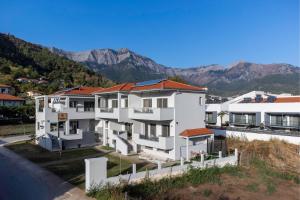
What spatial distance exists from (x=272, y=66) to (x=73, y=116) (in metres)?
165

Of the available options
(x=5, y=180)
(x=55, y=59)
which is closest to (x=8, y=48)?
(x=55, y=59)

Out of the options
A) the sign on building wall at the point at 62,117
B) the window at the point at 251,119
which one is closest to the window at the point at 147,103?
the sign on building wall at the point at 62,117

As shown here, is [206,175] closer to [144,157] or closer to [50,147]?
[144,157]

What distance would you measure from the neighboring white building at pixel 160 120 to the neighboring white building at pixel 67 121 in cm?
293

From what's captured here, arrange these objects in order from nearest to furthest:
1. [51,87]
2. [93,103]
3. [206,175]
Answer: [206,175], [93,103], [51,87]

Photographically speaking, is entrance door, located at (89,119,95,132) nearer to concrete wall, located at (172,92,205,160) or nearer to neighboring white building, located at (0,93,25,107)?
concrete wall, located at (172,92,205,160)

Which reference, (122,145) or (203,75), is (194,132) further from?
(203,75)

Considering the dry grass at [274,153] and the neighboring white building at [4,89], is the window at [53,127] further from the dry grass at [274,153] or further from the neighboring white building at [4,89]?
the neighboring white building at [4,89]

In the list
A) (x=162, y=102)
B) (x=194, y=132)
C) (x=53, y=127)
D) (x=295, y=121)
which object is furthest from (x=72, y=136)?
(x=295, y=121)

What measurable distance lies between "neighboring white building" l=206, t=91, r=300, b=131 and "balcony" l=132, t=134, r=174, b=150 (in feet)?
48.7

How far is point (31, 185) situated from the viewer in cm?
1410

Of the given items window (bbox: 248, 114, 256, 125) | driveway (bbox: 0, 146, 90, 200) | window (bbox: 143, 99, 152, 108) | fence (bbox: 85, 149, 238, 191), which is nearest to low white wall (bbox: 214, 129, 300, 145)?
window (bbox: 248, 114, 256, 125)

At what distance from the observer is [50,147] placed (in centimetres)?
2412

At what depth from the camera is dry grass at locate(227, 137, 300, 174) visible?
2021cm
